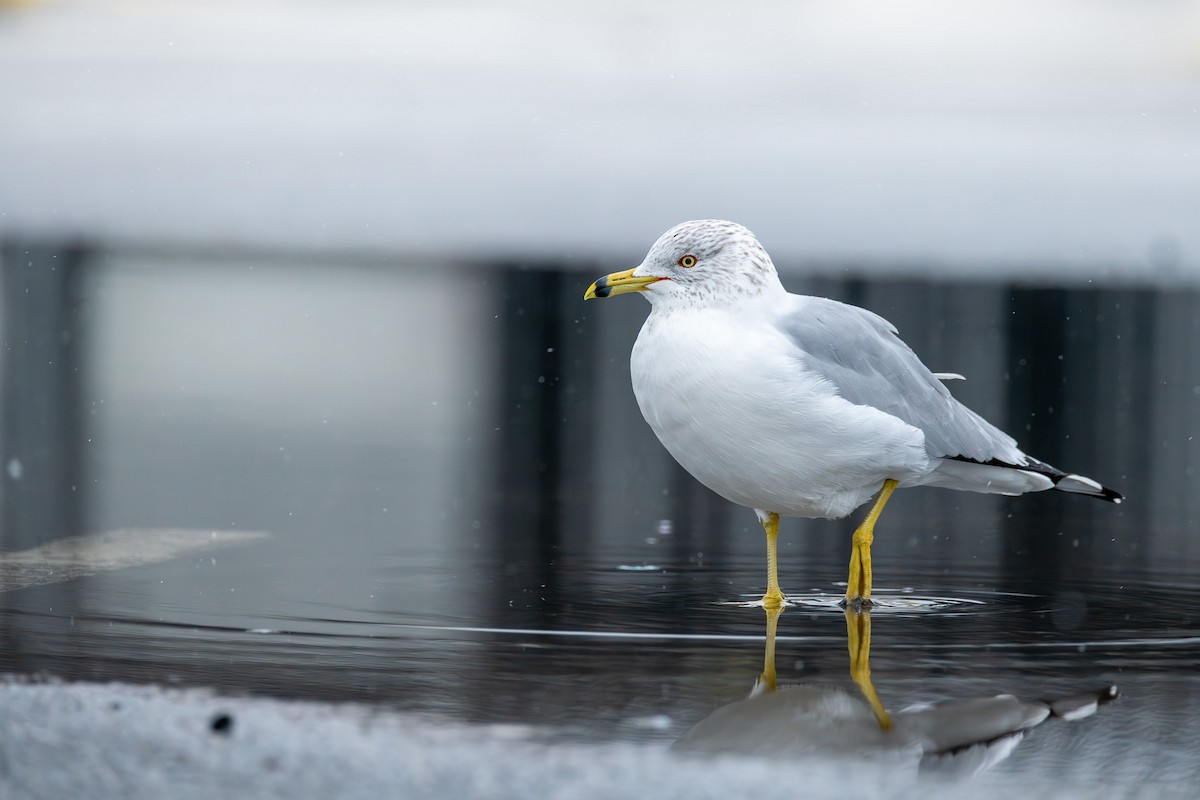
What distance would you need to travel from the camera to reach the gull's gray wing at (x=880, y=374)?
398 centimetres

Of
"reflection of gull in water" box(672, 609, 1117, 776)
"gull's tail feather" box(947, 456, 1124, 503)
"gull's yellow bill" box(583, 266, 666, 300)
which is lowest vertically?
"reflection of gull in water" box(672, 609, 1117, 776)

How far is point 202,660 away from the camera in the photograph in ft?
10.8

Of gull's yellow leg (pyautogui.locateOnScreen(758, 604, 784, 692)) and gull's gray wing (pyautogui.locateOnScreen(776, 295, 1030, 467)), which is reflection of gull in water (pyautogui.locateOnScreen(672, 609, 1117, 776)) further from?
gull's gray wing (pyautogui.locateOnScreen(776, 295, 1030, 467))

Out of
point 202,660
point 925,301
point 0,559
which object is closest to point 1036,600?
point 202,660

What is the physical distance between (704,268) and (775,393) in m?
0.42

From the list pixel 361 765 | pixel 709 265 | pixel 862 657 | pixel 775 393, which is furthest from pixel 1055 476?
pixel 361 765

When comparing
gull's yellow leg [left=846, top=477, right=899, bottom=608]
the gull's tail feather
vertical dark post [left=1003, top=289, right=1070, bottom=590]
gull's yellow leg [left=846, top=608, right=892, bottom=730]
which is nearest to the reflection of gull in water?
gull's yellow leg [left=846, top=608, right=892, bottom=730]

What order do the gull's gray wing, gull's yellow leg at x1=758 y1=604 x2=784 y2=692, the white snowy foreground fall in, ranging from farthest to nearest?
the gull's gray wing < gull's yellow leg at x1=758 y1=604 x2=784 y2=692 < the white snowy foreground

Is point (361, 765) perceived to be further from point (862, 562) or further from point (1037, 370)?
point (1037, 370)

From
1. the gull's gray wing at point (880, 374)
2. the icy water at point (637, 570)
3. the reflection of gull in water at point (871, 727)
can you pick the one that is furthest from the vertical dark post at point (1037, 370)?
the reflection of gull in water at point (871, 727)

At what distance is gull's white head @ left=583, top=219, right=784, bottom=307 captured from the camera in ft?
13.2

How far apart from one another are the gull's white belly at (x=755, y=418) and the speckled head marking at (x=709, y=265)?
0.06 metres

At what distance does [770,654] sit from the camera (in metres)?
3.39

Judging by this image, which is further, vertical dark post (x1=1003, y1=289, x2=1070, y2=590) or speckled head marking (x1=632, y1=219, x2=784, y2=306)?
vertical dark post (x1=1003, y1=289, x2=1070, y2=590)
